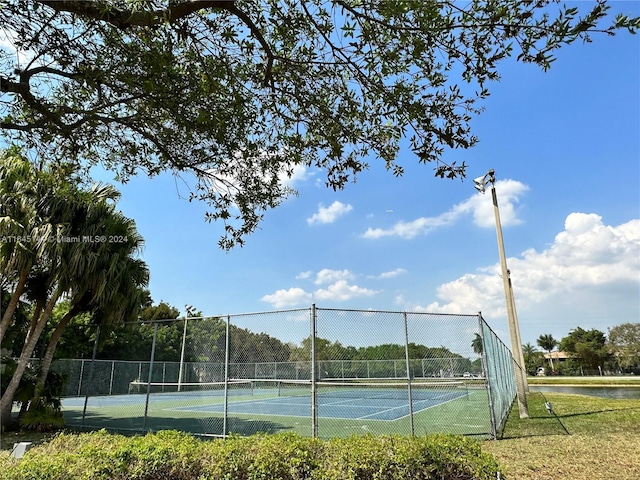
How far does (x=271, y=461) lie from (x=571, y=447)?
19.7 ft

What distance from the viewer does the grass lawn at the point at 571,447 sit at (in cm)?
557

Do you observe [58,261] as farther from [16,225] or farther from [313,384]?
[313,384]

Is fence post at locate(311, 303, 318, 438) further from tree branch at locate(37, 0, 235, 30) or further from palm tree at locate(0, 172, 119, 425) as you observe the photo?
palm tree at locate(0, 172, 119, 425)

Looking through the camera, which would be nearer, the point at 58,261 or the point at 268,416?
the point at 58,261

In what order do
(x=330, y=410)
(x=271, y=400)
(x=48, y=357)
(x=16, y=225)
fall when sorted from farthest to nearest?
1. (x=271, y=400)
2. (x=330, y=410)
3. (x=48, y=357)
4. (x=16, y=225)

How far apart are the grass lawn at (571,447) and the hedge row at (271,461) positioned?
80.7 inches

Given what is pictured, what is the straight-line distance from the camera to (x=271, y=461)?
3932 mm

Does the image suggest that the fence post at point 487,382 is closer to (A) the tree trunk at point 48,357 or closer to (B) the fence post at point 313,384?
(B) the fence post at point 313,384

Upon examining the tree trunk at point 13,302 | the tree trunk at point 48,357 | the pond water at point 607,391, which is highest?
the tree trunk at point 13,302

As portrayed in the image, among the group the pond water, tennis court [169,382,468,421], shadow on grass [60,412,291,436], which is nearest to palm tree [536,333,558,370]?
the pond water

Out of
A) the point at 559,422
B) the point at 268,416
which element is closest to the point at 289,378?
the point at 268,416

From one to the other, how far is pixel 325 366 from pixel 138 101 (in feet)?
34.3

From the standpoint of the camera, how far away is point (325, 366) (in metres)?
13.3

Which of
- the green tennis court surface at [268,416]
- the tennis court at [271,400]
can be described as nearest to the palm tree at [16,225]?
the green tennis court surface at [268,416]
